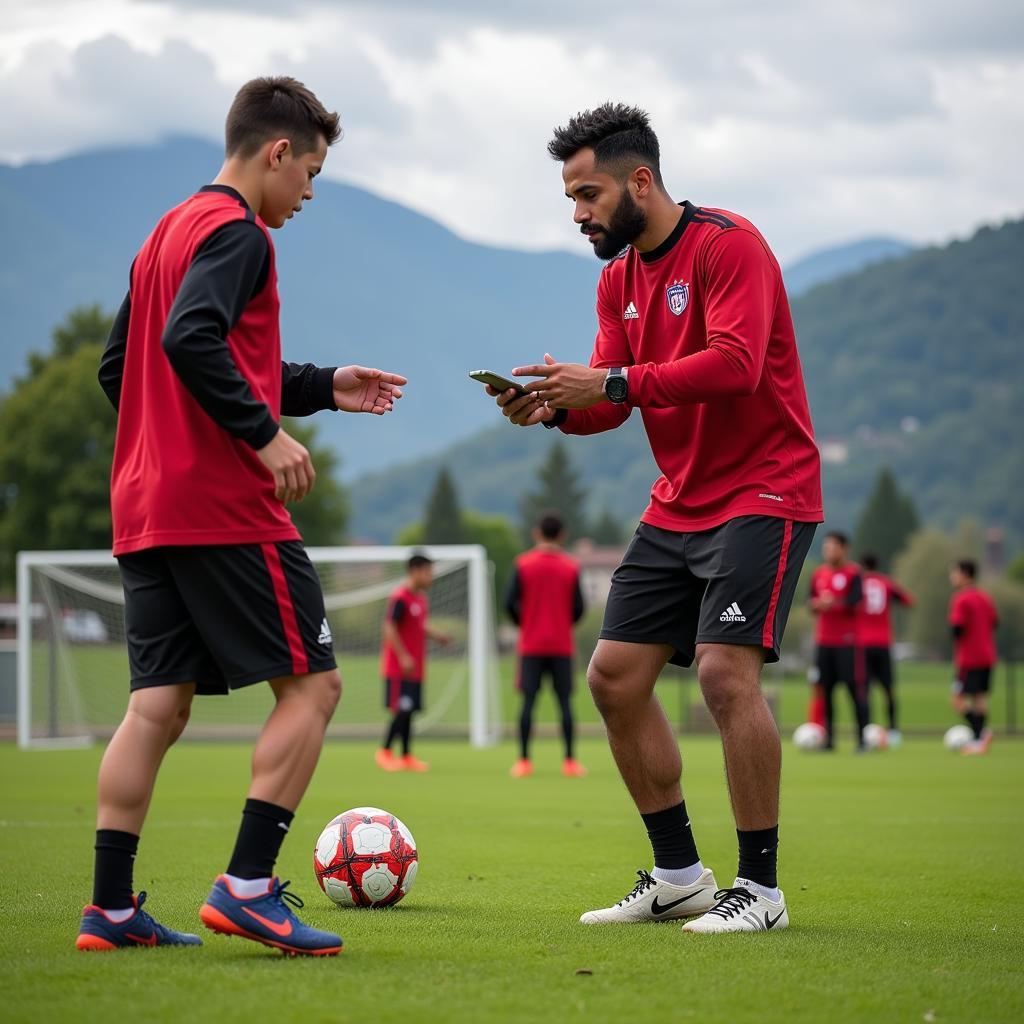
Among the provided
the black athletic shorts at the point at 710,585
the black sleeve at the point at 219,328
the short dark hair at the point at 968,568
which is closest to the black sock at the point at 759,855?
the black athletic shorts at the point at 710,585

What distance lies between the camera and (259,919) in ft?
14.0

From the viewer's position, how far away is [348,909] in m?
5.83

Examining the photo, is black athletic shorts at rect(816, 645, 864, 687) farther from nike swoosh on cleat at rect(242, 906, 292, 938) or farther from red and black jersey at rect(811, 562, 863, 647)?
nike swoosh on cleat at rect(242, 906, 292, 938)

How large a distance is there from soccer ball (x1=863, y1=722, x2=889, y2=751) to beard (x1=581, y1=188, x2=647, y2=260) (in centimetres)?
1574

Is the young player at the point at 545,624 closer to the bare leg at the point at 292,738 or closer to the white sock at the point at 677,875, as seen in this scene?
the white sock at the point at 677,875

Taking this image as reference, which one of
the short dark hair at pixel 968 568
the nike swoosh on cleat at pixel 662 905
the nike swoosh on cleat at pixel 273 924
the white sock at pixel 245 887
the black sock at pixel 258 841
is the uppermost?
the short dark hair at pixel 968 568

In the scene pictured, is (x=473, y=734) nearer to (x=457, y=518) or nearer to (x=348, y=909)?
(x=348, y=909)

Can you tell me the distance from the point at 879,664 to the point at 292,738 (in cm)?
1704

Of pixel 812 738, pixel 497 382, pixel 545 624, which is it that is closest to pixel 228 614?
pixel 497 382

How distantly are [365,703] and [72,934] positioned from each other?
23056 mm

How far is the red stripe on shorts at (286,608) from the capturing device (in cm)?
439

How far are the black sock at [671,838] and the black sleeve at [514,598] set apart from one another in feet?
33.2

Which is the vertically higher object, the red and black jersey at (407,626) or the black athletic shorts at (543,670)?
the red and black jersey at (407,626)

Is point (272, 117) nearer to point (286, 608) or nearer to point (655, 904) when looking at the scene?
point (286, 608)
